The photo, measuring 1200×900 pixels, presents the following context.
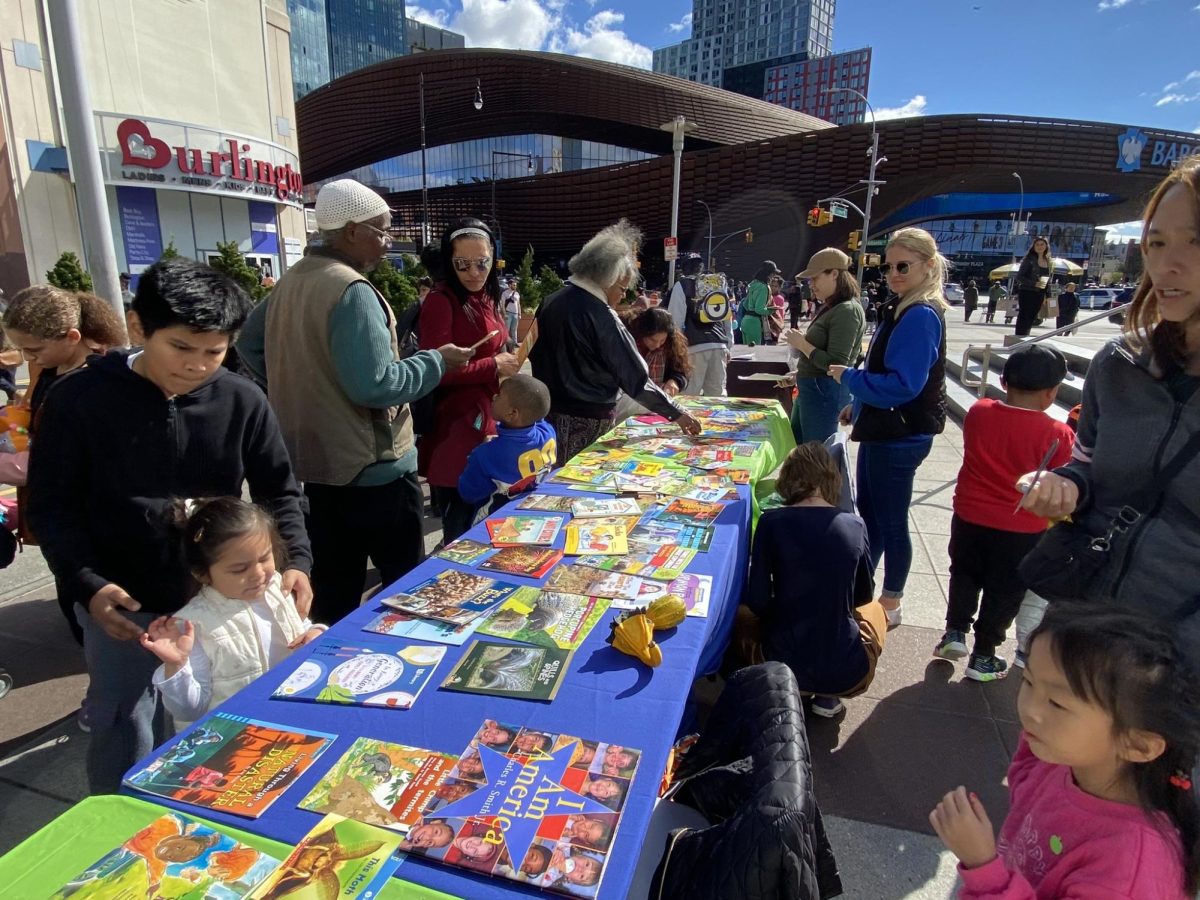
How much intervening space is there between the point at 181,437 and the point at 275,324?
29.2 inches

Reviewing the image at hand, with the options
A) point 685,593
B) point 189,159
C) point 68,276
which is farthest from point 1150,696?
point 189,159

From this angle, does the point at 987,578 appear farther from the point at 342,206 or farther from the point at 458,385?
the point at 342,206

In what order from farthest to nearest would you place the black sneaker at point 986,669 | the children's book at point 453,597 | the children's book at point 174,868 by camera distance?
the black sneaker at point 986,669
the children's book at point 453,597
the children's book at point 174,868

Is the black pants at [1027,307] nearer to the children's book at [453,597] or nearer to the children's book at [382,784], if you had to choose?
the children's book at [453,597]

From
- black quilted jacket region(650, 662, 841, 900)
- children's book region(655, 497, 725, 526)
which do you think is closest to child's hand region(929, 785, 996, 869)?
black quilted jacket region(650, 662, 841, 900)

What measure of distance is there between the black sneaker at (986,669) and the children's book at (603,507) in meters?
1.77

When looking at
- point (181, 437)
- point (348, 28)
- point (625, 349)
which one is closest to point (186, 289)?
point (181, 437)

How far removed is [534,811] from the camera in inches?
43.1

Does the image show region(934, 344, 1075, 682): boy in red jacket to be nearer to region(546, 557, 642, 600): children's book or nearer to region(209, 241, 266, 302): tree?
region(546, 557, 642, 600): children's book

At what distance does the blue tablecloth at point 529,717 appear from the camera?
1.01 m

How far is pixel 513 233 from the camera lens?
47625 millimetres

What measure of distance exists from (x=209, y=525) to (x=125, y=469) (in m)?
0.26

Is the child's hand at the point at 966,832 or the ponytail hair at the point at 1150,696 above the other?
the ponytail hair at the point at 1150,696

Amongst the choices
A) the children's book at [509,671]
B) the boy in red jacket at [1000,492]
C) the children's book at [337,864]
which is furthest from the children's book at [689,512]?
the children's book at [337,864]
